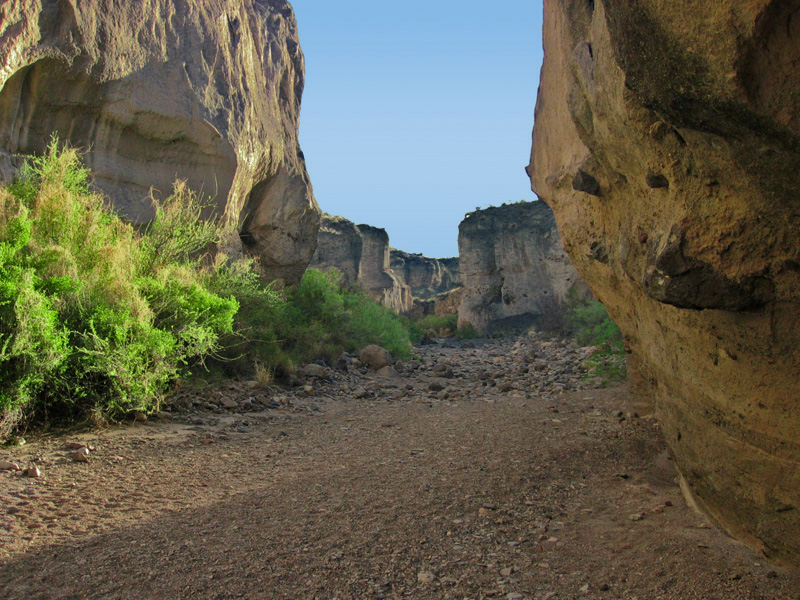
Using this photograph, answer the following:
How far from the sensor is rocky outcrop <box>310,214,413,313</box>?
32.8 meters

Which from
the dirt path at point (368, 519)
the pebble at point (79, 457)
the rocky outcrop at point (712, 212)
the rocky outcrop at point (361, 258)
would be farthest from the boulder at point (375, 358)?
the rocky outcrop at point (361, 258)

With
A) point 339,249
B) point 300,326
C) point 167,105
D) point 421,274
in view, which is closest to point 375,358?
point 300,326

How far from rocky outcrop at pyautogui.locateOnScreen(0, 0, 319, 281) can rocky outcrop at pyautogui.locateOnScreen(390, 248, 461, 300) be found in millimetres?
32165

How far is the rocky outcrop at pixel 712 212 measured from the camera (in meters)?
1.91

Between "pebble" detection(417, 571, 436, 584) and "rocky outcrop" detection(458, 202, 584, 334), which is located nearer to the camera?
"pebble" detection(417, 571, 436, 584)

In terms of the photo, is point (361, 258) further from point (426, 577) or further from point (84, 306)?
point (426, 577)

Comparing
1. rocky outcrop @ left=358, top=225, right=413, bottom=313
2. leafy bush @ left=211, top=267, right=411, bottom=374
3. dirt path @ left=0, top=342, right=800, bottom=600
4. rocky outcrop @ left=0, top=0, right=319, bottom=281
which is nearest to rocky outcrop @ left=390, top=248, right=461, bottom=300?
rocky outcrop @ left=358, top=225, right=413, bottom=313

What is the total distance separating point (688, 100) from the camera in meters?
2.07

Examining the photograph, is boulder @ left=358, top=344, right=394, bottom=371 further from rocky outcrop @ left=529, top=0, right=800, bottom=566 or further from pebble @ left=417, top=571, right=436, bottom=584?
pebble @ left=417, top=571, right=436, bottom=584

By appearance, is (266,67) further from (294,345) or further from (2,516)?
(2,516)

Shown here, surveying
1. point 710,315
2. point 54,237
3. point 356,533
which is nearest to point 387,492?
point 356,533

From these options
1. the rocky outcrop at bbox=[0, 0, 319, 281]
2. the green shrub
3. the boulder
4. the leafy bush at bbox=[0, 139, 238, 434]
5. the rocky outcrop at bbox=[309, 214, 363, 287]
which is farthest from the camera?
the rocky outcrop at bbox=[309, 214, 363, 287]

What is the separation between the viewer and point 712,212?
2.53 m

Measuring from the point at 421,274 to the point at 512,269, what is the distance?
18.3m
